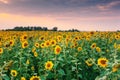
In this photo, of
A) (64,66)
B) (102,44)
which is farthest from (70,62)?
(102,44)

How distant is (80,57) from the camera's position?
7660mm

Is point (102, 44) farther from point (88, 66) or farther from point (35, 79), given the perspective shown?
point (35, 79)

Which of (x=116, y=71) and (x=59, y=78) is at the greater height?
(x=116, y=71)

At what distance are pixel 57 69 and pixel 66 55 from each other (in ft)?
1.56

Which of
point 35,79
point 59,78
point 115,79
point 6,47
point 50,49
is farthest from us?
point 6,47

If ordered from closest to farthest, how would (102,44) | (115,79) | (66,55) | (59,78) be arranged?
(115,79) < (59,78) < (66,55) < (102,44)

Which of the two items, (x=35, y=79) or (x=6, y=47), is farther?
(x=6, y=47)

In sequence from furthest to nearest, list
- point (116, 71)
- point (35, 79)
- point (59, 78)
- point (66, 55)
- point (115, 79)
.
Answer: point (66, 55) → point (59, 78) → point (35, 79) → point (116, 71) → point (115, 79)

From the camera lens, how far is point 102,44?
1055 centimetres

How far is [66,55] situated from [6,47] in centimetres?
215

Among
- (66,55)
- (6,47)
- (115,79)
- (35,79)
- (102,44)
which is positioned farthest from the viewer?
(102,44)

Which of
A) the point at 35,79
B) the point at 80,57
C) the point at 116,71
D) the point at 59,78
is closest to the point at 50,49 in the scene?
the point at 80,57

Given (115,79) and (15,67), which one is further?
(15,67)

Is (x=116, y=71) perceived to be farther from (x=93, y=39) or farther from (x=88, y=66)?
(x=93, y=39)
